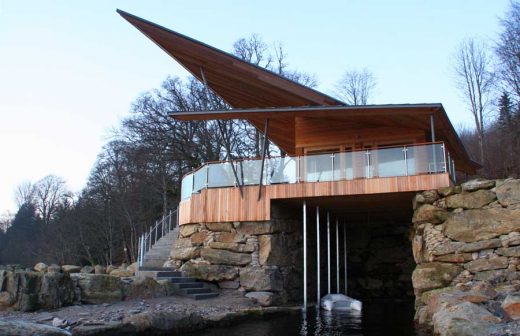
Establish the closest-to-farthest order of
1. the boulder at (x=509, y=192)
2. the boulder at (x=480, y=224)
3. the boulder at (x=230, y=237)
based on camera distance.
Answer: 1. the boulder at (x=480, y=224)
2. the boulder at (x=509, y=192)
3. the boulder at (x=230, y=237)

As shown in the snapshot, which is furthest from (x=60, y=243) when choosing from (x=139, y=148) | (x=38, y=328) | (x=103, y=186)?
(x=38, y=328)

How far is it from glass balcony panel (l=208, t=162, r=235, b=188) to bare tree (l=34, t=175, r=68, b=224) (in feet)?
103

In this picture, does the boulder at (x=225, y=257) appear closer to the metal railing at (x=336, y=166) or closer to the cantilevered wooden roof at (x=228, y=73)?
the metal railing at (x=336, y=166)

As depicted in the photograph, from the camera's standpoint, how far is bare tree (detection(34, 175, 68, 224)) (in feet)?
143

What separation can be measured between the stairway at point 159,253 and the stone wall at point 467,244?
9842 mm

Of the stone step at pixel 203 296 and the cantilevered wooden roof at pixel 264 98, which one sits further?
the cantilevered wooden roof at pixel 264 98

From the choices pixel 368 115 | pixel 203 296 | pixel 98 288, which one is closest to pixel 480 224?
pixel 368 115

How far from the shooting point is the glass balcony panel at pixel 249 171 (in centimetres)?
1562

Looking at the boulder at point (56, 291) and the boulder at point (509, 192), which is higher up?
the boulder at point (509, 192)

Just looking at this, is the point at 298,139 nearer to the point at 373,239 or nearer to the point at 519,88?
the point at 373,239

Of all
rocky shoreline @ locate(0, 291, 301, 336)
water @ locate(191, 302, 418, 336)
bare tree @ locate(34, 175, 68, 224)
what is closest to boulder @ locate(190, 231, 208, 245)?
rocky shoreline @ locate(0, 291, 301, 336)

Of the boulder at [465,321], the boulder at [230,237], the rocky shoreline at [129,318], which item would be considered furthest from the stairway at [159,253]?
the boulder at [465,321]

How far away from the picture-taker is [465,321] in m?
8.84

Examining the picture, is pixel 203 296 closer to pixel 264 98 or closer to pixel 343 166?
pixel 343 166
